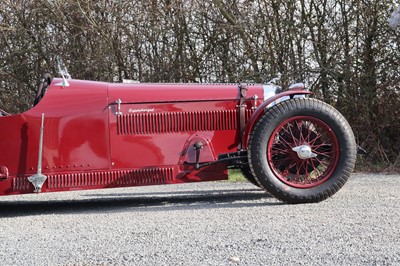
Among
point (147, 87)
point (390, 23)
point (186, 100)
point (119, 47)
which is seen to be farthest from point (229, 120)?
point (119, 47)

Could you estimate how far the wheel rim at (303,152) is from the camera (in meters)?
6.04

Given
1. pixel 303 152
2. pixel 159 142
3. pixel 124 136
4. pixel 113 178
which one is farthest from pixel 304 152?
pixel 113 178

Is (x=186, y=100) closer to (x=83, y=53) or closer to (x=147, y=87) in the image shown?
(x=147, y=87)

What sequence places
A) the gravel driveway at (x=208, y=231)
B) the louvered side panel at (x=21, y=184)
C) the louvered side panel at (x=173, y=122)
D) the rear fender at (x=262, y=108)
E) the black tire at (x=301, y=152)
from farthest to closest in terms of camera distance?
the louvered side panel at (x=173, y=122) → the rear fender at (x=262, y=108) → the louvered side panel at (x=21, y=184) → the black tire at (x=301, y=152) → the gravel driveway at (x=208, y=231)

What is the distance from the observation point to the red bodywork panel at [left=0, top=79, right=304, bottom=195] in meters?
6.10

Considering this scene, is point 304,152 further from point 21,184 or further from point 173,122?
point 21,184

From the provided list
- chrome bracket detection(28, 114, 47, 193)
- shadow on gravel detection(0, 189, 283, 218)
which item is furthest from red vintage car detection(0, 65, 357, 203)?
shadow on gravel detection(0, 189, 283, 218)

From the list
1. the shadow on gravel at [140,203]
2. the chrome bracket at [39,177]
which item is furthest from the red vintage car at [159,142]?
the shadow on gravel at [140,203]

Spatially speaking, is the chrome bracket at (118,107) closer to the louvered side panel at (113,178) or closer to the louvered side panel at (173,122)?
the louvered side panel at (173,122)

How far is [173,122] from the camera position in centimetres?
636

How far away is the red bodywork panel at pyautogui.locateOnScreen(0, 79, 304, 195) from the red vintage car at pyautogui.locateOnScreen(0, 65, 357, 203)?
0.4 inches

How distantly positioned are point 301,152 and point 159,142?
1.49 m

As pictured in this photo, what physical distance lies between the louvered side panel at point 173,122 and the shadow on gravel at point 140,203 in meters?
0.82

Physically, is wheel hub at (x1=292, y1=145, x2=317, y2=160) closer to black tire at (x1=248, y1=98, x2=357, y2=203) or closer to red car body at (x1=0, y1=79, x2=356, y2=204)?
black tire at (x1=248, y1=98, x2=357, y2=203)
